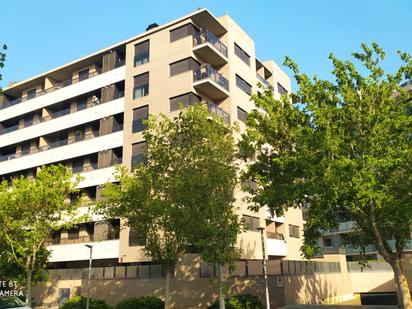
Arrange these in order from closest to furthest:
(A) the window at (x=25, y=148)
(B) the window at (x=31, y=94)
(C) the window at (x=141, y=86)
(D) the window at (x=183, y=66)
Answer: (D) the window at (x=183, y=66) < (C) the window at (x=141, y=86) < (A) the window at (x=25, y=148) < (B) the window at (x=31, y=94)

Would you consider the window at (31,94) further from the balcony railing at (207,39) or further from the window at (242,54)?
the window at (242,54)

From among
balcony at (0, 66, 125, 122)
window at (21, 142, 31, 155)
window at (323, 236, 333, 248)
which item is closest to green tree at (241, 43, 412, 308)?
balcony at (0, 66, 125, 122)

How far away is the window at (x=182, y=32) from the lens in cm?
3700

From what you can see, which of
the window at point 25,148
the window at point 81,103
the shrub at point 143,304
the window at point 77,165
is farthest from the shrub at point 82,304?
the window at point 25,148

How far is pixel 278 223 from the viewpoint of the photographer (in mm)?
42625

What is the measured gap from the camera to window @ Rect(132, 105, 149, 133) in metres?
36.8

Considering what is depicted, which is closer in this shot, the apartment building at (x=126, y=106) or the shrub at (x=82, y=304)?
the shrub at (x=82, y=304)

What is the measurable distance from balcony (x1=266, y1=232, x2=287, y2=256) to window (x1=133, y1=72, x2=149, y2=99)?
17.7 metres

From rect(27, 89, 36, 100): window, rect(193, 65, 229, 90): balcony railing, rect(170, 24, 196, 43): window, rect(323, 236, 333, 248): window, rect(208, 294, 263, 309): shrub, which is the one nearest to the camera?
rect(208, 294, 263, 309): shrub

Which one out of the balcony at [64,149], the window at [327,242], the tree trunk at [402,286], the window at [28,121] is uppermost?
the window at [28,121]

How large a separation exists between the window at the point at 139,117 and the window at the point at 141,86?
1.40 meters

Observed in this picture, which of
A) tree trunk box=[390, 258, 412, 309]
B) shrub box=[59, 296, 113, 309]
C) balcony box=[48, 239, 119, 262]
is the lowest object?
shrub box=[59, 296, 113, 309]

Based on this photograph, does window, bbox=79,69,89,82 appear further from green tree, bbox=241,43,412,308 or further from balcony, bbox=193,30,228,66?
green tree, bbox=241,43,412,308

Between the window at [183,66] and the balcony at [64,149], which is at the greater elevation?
the window at [183,66]
